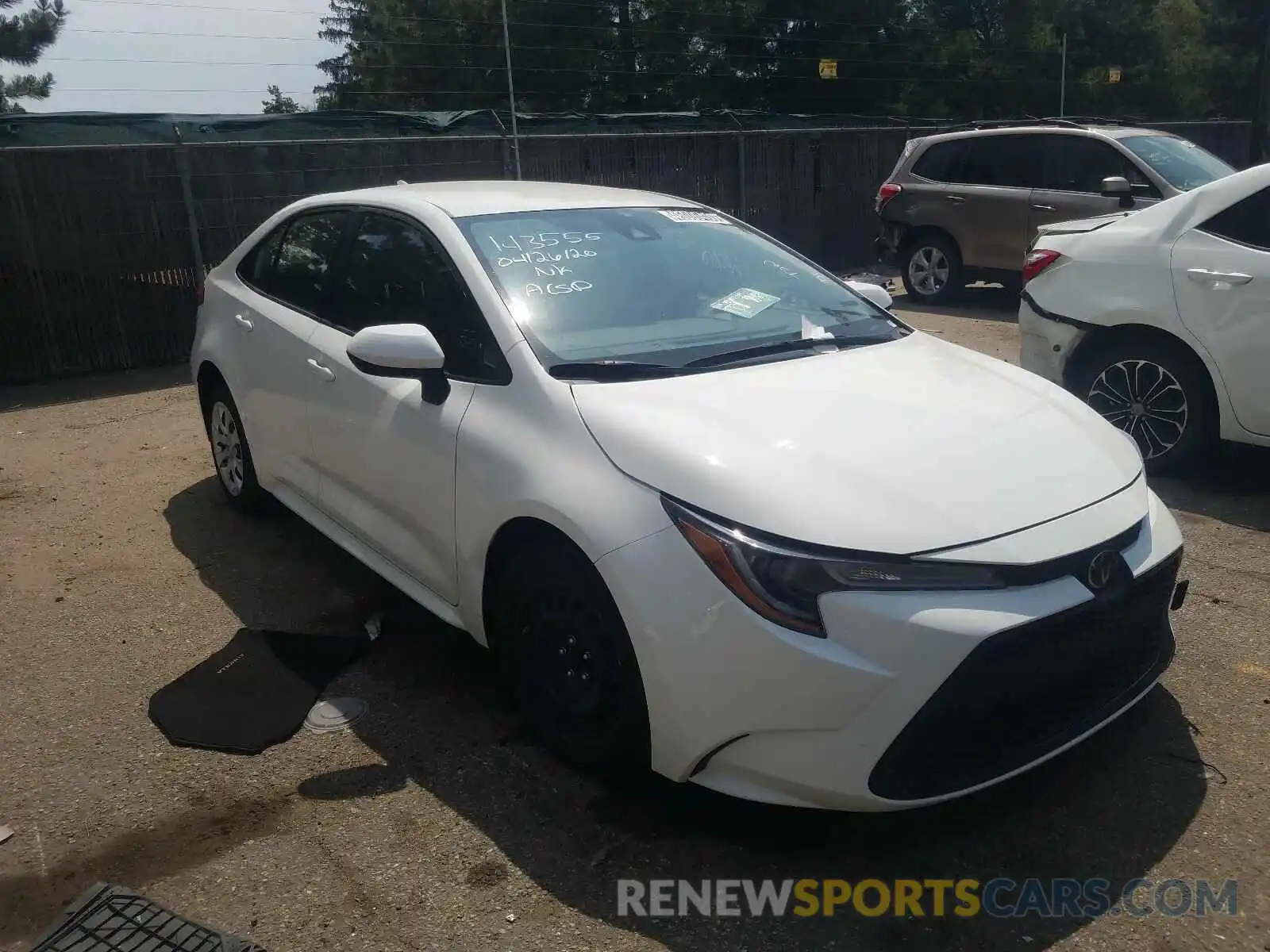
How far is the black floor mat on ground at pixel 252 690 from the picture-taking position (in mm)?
3438

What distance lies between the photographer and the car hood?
255 centimetres

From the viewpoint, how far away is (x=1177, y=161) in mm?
9961

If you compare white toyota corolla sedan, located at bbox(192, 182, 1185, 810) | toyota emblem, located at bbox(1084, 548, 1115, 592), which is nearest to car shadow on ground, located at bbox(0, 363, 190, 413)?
white toyota corolla sedan, located at bbox(192, 182, 1185, 810)

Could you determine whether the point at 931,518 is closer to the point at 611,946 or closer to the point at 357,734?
the point at 611,946

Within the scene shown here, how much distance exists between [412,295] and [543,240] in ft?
1.61

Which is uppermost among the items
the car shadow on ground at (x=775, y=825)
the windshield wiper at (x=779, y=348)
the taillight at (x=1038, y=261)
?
the windshield wiper at (x=779, y=348)

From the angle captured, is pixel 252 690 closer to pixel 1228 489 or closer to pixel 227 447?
pixel 227 447

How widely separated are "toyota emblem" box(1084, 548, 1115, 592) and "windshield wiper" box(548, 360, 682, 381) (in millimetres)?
1238

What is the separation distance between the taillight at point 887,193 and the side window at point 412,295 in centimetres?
865

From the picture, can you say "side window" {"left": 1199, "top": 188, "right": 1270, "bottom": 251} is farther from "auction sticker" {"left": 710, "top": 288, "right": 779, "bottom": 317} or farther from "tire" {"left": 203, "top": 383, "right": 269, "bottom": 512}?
"tire" {"left": 203, "top": 383, "right": 269, "bottom": 512}

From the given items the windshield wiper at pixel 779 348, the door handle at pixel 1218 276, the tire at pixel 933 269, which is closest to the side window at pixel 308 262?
the windshield wiper at pixel 779 348

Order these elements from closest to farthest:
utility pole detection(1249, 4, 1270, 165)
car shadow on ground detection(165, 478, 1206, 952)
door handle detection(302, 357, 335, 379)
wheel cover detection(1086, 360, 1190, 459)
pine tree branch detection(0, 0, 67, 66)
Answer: car shadow on ground detection(165, 478, 1206, 952), door handle detection(302, 357, 335, 379), wheel cover detection(1086, 360, 1190, 459), pine tree branch detection(0, 0, 67, 66), utility pole detection(1249, 4, 1270, 165)

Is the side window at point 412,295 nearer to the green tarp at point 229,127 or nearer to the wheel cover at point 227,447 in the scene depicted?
the wheel cover at point 227,447

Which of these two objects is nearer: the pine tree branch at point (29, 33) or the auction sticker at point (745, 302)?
the auction sticker at point (745, 302)
